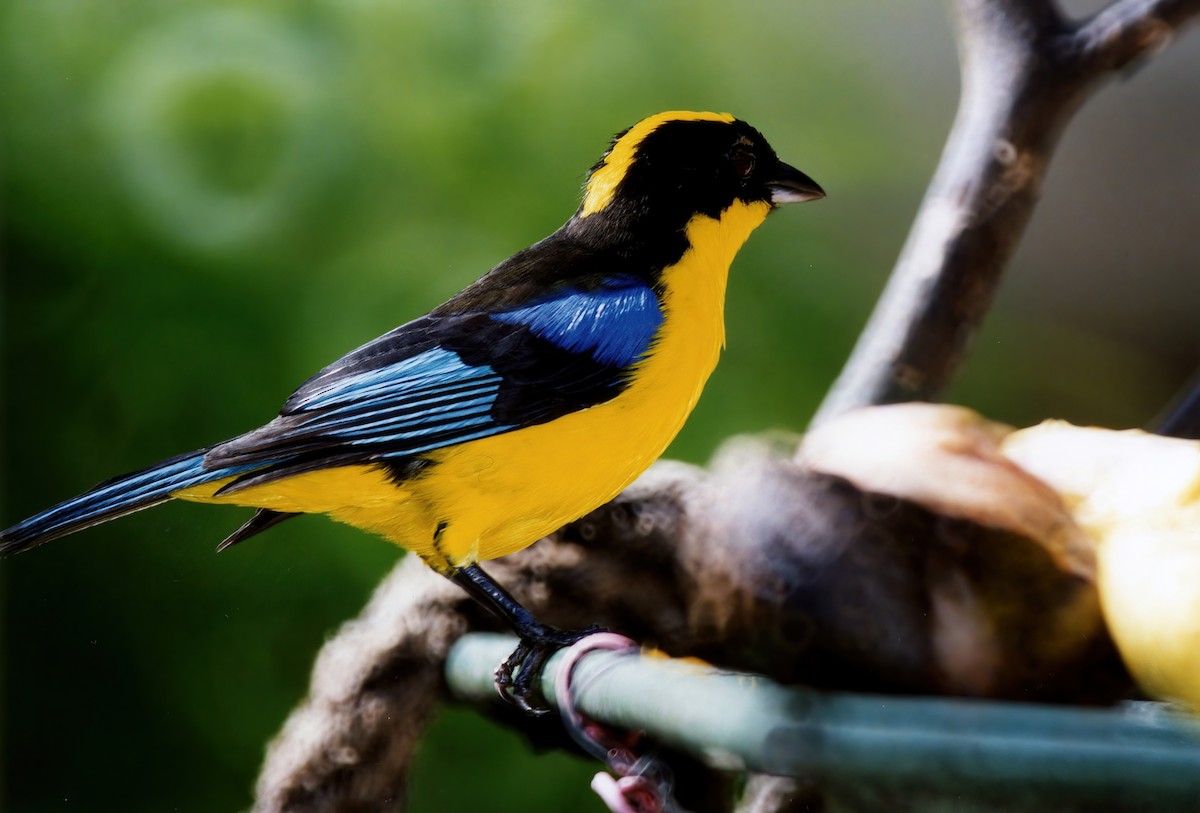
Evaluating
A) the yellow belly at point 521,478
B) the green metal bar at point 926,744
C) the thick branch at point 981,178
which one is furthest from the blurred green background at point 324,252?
the green metal bar at point 926,744

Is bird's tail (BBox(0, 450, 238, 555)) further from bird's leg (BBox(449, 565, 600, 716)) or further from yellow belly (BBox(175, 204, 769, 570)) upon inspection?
bird's leg (BBox(449, 565, 600, 716))

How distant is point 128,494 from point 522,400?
0.25m

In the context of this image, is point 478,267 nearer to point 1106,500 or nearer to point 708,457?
point 708,457

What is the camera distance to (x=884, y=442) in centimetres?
81

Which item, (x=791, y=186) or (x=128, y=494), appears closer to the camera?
(x=128, y=494)

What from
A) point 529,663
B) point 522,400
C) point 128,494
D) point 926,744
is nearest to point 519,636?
point 529,663

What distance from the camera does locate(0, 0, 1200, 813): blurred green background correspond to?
0.88m

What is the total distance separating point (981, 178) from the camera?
2.89ft

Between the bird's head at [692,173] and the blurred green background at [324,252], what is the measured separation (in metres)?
0.07

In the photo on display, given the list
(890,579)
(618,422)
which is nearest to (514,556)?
(618,422)

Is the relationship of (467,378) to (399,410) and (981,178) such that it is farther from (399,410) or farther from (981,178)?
(981,178)

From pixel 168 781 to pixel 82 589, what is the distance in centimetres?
16

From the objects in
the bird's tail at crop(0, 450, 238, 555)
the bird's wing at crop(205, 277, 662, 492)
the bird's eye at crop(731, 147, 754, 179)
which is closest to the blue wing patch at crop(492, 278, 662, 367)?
the bird's wing at crop(205, 277, 662, 492)

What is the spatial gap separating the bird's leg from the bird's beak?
0.33 meters
